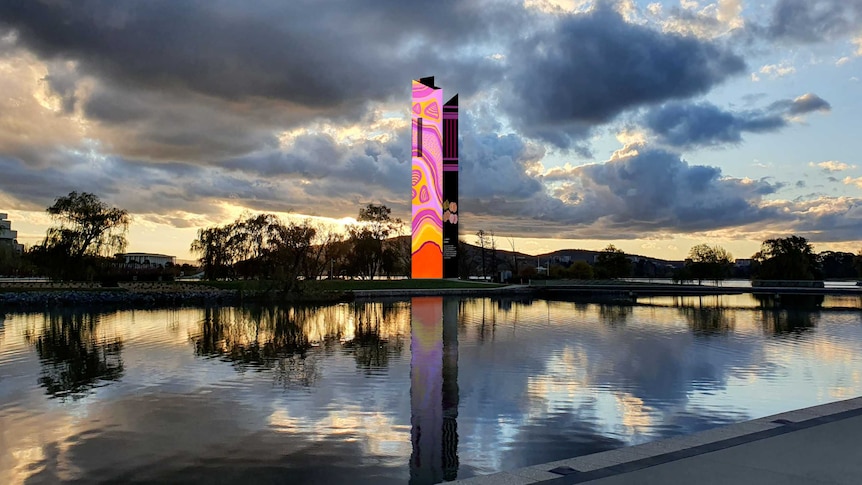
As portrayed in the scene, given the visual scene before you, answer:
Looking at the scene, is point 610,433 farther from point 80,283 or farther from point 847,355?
point 80,283

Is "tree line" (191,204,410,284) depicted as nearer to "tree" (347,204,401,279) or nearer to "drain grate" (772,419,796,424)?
"tree" (347,204,401,279)

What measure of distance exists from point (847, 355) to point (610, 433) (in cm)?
1088

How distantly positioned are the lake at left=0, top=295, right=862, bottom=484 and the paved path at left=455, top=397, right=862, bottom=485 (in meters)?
1.67

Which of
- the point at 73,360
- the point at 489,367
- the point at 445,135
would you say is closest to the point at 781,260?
the point at 445,135

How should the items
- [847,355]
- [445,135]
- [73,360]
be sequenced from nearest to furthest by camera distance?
[73,360], [847,355], [445,135]

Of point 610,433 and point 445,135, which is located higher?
point 445,135

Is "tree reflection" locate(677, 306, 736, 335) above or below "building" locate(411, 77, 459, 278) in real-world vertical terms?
below

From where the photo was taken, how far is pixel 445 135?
59.0m

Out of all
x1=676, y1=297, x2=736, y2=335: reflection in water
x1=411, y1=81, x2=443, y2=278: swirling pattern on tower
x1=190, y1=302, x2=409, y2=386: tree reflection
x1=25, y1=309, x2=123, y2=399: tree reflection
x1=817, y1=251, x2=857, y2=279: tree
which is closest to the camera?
x1=25, y1=309, x2=123, y2=399: tree reflection

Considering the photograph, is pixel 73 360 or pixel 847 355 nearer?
pixel 73 360

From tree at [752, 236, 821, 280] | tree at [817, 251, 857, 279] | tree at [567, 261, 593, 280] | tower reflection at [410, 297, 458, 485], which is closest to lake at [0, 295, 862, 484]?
tower reflection at [410, 297, 458, 485]

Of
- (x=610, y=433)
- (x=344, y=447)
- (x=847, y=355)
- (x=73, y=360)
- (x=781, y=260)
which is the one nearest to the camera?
(x=344, y=447)

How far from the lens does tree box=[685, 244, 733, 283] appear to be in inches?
2837

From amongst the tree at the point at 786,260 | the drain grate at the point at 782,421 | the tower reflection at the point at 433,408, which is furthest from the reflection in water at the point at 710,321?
the tree at the point at 786,260
